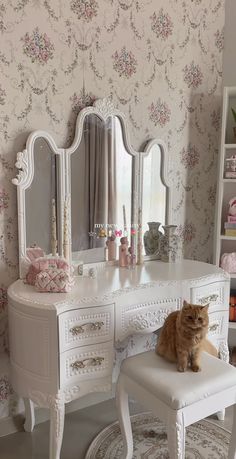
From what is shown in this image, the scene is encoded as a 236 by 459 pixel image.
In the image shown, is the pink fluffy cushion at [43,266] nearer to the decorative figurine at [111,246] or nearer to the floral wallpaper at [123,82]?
the floral wallpaper at [123,82]

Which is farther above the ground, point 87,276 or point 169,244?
point 169,244

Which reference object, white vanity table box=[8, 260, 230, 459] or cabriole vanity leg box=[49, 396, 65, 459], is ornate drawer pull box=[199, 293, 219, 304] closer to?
white vanity table box=[8, 260, 230, 459]

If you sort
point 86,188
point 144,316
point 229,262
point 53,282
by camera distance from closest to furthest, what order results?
1. point 53,282
2. point 144,316
3. point 86,188
4. point 229,262

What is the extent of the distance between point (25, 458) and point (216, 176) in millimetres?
1988

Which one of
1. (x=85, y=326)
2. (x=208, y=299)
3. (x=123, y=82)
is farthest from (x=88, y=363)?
(x=123, y=82)

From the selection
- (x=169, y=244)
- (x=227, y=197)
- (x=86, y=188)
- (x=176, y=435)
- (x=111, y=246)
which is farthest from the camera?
(x=227, y=197)

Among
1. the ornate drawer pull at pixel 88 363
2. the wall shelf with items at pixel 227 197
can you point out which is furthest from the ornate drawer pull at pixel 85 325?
the wall shelf with items at pixel 227 197

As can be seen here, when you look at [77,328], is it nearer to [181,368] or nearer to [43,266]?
[43,266]

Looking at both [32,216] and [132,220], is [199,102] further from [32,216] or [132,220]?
[32,216]

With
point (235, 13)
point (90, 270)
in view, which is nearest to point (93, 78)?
point (90, 270)

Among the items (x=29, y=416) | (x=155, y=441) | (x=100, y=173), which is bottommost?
(x=155, y=441)

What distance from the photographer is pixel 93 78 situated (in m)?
2.12

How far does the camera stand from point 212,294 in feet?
6.82

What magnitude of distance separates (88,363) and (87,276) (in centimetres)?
44
